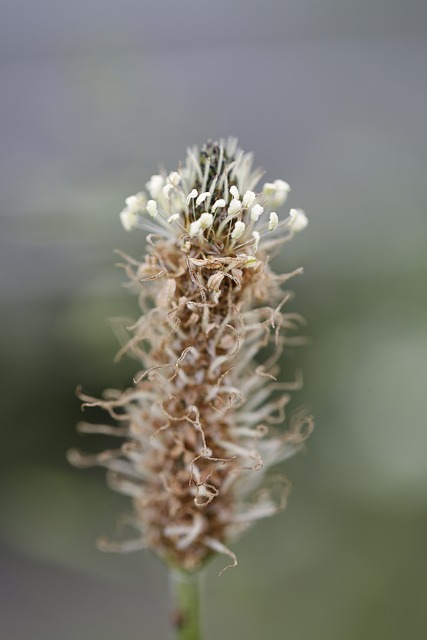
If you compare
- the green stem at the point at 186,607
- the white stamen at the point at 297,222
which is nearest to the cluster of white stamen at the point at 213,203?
the white stamen at the point at 297,222

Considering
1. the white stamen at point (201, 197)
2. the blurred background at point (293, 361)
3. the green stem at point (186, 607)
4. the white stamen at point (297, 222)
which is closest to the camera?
the white stamen at point (201, 197)

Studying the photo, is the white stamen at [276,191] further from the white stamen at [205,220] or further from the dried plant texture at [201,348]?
the white stamen at [205,220]

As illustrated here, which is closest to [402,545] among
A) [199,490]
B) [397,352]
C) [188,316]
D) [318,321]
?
[397,352]

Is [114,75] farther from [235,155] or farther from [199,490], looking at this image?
[199,490]

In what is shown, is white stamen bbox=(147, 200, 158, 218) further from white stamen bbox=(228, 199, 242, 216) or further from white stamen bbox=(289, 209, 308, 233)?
white stamen bbox=(289, 209, 308, 233)

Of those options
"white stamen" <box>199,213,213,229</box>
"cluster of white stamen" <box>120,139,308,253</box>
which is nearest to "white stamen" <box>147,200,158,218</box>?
"cluster of white stamen" <box>120,139,308,253</box>

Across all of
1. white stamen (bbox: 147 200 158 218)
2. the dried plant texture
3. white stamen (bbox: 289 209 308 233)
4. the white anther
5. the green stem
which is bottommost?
the green stem

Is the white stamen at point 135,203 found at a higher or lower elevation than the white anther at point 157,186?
lower
